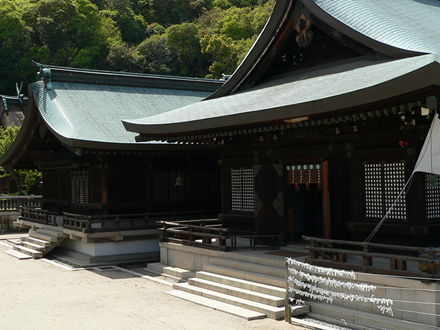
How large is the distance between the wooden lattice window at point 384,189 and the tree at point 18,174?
23.2 meters

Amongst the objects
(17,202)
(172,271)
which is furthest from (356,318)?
(17,202)

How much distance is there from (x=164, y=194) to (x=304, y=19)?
9313 mm

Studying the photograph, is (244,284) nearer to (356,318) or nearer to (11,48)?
(356,318)

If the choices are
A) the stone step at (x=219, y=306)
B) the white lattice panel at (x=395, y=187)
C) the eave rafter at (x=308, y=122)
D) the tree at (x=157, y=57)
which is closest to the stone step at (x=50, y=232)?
the eave rafter at (x=308, y=122)

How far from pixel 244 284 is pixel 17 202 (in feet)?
66.9

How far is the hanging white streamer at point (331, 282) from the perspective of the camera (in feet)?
27.9

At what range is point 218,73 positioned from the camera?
51.6 meters

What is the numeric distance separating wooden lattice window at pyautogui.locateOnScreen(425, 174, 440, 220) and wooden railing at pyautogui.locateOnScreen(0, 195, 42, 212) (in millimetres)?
22217

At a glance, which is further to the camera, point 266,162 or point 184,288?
point 266,162

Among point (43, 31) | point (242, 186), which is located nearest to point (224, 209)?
point (242, 186)

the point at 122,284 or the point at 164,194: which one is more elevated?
the point at 164,194

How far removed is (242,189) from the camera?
1439 cm

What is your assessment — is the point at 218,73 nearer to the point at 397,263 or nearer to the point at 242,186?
the point at 242,186

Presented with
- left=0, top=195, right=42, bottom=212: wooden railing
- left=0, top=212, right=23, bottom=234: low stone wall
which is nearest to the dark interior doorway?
left=0, top=195, right=42, bottom=212: wooden railing
